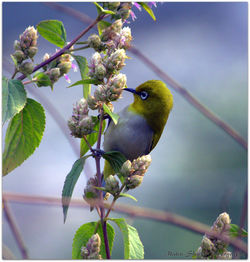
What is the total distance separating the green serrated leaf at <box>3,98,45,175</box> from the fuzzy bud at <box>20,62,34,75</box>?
0.25ft

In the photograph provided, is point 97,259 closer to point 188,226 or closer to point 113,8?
point 188,226

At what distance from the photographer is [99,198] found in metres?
0.67

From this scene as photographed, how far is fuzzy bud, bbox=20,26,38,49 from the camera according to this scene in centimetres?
74

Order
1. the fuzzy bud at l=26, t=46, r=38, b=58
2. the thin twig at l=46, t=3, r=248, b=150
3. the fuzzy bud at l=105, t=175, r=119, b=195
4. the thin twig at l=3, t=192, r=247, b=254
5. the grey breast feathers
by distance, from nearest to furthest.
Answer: the thin twig at l=3, t=192, r=247, b=254, the thin twig at l=46, t=3, r=248, b=150, the fuzzy bud at l=105, t=175, r=119, b=195, the fuzzy bud at l=26, t=46, r=38, b=58, the grey breast feathers

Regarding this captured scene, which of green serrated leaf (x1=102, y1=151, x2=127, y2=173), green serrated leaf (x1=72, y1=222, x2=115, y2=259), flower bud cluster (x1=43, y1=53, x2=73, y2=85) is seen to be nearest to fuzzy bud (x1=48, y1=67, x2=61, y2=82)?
flower bud cluster (x1=43, y1=53, x2=73, y2=85)

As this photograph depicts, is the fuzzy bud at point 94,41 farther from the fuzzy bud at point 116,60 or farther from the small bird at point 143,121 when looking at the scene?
the small bird at point 143,121

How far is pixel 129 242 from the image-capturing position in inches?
26.2

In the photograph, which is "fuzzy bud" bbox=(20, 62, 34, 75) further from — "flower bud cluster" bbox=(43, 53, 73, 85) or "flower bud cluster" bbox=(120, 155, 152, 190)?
"flower bud cluster" bbox=(120, 155, 152, 190)

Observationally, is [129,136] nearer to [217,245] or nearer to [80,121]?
[80,121]

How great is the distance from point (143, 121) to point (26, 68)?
55cm

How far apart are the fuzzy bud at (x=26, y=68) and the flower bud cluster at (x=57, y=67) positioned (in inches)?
2.6

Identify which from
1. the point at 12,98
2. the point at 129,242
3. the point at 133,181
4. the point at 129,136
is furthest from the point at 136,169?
the point at 129,136

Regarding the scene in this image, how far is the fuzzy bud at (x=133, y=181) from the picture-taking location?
0.62m

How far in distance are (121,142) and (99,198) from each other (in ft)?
1.44
